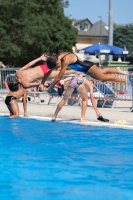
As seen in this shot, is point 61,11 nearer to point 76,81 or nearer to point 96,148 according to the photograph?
point 76,81

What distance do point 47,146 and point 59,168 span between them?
1659 millimetres

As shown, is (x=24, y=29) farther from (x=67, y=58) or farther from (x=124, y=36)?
(x=124, y=36)

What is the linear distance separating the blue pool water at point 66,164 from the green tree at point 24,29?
26821 mm

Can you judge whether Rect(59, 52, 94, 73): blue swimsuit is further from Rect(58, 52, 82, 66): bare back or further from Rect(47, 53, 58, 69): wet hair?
Rect(47, 53, 58, 69): wet hair

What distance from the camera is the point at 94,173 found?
5816 millimetres

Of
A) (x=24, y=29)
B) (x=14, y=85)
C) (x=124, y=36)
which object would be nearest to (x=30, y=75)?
(x=14, y=85)

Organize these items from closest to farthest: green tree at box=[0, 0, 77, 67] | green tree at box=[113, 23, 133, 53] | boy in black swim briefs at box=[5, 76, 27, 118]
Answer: boy in black swim briefs at box=[5, 76, 27, 118] < green tree at box=[0, 0, 77, 67] < green tree at box=[113, 23, 133, 53]

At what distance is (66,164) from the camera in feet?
20.7

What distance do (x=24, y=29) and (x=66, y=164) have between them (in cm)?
3073

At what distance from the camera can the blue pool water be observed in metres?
5.02

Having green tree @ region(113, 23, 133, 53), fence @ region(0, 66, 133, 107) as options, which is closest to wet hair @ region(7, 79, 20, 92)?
fence @ region(0, 66, 133, 107)

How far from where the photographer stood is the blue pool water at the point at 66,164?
5016 mm

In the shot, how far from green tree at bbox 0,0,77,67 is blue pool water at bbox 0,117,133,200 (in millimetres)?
26821

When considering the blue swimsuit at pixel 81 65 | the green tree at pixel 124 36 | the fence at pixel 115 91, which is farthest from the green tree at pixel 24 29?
the green tree at pixel 124 36
